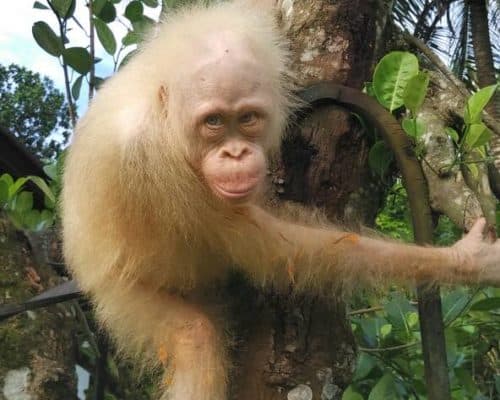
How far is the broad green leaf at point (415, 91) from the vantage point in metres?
1.93

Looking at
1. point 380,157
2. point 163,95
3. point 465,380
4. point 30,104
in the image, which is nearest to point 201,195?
point 163,95

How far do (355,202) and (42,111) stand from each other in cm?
2139

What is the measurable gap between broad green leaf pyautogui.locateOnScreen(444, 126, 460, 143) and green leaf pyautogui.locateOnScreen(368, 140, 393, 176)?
19 cm

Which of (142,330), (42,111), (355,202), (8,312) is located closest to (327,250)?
(355,202)

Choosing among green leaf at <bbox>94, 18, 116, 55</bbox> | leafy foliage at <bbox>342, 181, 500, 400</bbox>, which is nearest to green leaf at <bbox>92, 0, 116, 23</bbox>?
green leaf at <bbox>94, 18, 116, 55</bbox>

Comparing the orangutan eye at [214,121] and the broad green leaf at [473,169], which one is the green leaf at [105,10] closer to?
the orangutan eye at [214,121]

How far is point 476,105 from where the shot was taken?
6.51 ft

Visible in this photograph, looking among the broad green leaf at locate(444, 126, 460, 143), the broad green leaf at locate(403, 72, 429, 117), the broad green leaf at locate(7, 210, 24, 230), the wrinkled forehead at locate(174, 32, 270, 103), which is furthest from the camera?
the broad green leaf at locate(7, 210, 24, 230)

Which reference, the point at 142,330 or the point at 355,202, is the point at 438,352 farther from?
the point at 142,330

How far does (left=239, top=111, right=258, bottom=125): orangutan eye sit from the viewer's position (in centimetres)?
221

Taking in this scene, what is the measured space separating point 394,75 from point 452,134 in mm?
256

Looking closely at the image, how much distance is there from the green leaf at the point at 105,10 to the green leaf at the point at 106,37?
76mm

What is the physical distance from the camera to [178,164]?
2.21 meters

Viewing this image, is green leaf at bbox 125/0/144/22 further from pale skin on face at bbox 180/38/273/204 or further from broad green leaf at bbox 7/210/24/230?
broad green leaf at bbox 7/210/24/230
